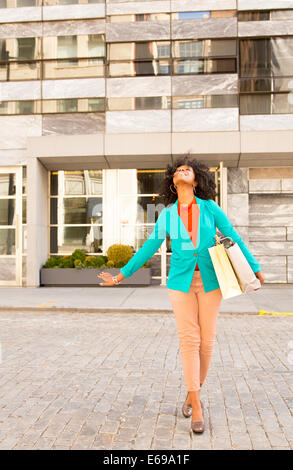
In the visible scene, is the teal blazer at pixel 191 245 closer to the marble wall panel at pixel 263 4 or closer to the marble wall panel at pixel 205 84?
the marble wall panel at pixel 205 84

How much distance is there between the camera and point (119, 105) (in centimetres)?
1669

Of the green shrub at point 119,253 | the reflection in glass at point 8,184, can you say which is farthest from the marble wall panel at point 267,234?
the reflection in glass at point 8,184

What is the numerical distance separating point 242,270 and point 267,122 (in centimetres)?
1356

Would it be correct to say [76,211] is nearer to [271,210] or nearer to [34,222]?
[34,222]

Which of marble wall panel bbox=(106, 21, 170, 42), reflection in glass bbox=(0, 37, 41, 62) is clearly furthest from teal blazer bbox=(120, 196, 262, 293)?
reflection in glass bbox=(0, 37, 41, 62)

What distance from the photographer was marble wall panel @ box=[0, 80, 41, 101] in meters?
17.0

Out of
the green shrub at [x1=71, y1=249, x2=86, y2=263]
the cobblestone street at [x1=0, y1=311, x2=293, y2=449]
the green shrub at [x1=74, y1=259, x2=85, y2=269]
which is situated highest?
the green shrub at [x1=71, y1=249, x2=86, y2=263]

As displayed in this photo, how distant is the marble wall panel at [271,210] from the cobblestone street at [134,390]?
9.05 meters

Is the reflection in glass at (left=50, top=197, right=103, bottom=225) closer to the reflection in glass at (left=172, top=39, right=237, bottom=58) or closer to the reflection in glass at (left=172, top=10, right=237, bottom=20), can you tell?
the reflection in glass at (left=172, top=39, right=237, bottom=58)

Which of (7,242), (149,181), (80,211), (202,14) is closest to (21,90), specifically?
(80,211)

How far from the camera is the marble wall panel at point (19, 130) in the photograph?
16.9 m

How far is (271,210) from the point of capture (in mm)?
16953

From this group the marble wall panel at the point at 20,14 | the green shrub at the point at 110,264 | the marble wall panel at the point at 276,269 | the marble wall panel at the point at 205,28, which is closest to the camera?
the green shrub at the point at 110,264

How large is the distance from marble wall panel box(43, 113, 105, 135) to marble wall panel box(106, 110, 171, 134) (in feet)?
1.07
